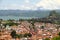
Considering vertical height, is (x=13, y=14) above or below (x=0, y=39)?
below

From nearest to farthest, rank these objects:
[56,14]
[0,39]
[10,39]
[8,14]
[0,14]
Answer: [0,39], [10,39], [56,14], [0,14], [8,14]

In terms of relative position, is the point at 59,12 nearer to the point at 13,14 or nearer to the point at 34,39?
the point at 13,14

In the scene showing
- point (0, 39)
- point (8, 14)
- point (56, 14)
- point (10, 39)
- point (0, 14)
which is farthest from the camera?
point (8, 14)

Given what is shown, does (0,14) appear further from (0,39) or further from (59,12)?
(0,39)

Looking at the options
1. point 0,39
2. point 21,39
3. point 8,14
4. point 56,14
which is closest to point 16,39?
point 21,39

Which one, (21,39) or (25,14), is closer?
(21,39)

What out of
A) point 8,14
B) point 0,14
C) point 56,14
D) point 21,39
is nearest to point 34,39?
point 21,39

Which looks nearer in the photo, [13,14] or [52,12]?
[52,12]

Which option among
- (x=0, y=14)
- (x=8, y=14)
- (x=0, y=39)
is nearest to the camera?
(x=0, y=39)

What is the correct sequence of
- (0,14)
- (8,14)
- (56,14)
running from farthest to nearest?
(8,14) → (0,14) → (56,14)
